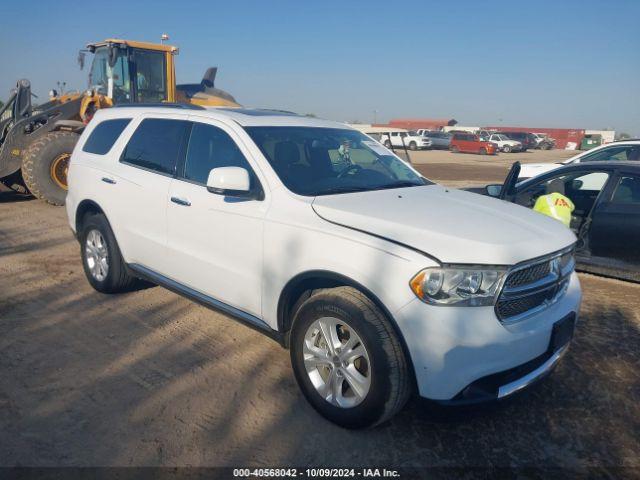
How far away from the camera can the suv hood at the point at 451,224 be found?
2.63m

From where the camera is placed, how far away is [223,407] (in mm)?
3186

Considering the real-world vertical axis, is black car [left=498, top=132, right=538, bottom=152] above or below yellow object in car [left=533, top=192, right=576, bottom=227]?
above

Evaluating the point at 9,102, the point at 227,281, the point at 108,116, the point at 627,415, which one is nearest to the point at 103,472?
the point at 227,281

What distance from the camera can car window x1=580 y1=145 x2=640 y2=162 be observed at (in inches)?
338

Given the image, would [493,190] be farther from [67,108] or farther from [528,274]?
[67,108]

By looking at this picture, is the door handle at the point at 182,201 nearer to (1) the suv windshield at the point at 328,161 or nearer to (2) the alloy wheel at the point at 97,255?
(1) the suv windshield at the point at 328,161

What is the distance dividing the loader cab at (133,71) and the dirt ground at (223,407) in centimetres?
733

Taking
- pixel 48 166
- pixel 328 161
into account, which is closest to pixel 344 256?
pixel 328 161

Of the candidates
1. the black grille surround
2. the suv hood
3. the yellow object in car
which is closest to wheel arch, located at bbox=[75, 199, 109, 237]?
the suv hood

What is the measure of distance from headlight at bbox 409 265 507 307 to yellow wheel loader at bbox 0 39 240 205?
8.70 metres

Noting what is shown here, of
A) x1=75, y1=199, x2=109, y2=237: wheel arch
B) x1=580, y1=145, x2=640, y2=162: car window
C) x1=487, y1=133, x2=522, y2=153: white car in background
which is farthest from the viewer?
x1=487, y1=133, x2=522, y2=153: white car in background

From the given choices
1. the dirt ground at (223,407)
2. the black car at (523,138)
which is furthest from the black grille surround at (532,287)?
the black car at (523,138)

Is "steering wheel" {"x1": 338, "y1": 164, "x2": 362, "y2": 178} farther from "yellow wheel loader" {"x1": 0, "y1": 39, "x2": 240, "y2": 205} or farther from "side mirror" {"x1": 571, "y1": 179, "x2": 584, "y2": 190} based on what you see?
"yellow wheel loader" {"x1": 0, "y1": 39, "x2": 240, "y2": 205}

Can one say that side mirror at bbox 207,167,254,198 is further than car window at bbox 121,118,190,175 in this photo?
No
